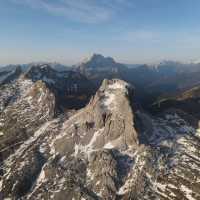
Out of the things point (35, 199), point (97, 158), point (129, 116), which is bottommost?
point (35, 199)

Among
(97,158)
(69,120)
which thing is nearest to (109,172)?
(97,158)

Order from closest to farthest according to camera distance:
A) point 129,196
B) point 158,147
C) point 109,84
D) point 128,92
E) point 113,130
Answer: point 129,196 < point 158,147 < point 113,130 < point 128,92 < point 109,84

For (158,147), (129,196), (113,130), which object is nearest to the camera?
(129,196)

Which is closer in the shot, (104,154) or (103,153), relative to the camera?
(104,154)

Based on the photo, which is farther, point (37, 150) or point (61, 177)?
point (37, 150)

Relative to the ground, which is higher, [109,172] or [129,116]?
[129,116]

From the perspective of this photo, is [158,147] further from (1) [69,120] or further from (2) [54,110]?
(2) [54,110]

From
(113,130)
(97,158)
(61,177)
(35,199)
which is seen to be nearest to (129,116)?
(113,130)
